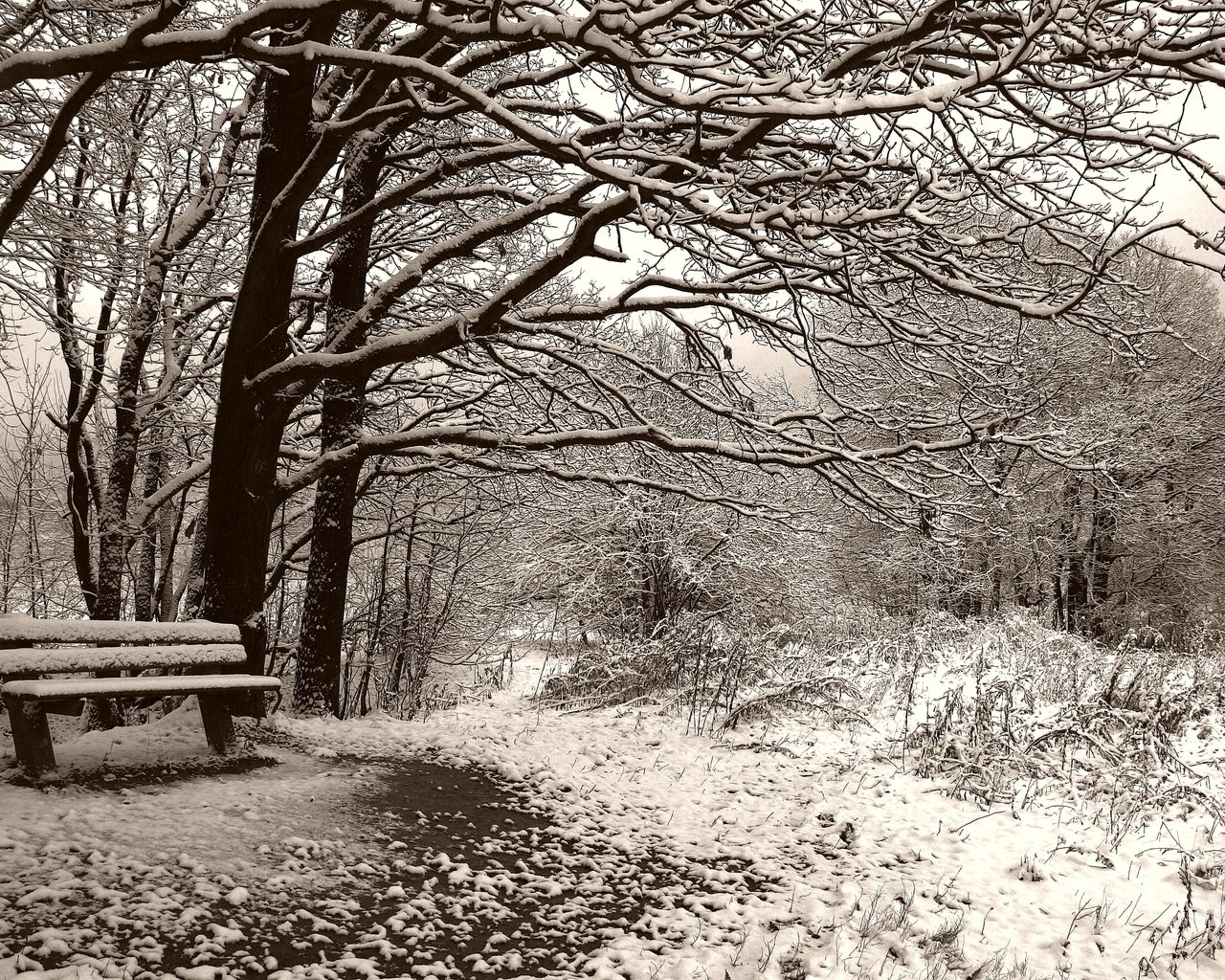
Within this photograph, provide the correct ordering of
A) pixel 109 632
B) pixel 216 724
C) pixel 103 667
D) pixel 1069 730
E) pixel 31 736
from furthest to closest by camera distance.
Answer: pixel 1069 730 → pixel 216 724 → pixel 109 632 → pixel 103 667 → pixel 31 736

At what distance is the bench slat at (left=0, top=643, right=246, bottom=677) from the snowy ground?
0.66 m

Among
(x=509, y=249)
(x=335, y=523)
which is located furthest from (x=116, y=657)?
(x=509, y=249)

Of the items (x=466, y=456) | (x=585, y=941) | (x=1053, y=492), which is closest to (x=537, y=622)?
(x=466, y=456)

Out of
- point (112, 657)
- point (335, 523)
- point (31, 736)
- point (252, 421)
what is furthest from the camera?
point (335, 523)

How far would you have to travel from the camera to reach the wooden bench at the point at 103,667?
4.39 metres

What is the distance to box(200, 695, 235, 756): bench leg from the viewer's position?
5.55 meters

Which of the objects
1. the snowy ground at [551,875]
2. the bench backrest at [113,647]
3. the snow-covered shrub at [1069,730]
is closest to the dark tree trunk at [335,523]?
the snowy ground at [551,875]

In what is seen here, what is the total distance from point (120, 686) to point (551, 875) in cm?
266

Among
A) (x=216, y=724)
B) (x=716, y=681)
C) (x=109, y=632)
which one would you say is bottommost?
(x=716, y=681)

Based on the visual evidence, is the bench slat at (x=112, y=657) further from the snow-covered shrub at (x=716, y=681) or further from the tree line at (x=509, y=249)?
the snow-covered shrub at (x=716, y=681)

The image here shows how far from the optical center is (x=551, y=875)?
4578 millimetres

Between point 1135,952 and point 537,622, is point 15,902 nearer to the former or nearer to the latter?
point 1135,952

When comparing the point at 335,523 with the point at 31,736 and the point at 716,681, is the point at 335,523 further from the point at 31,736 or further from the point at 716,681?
the point at 716,681

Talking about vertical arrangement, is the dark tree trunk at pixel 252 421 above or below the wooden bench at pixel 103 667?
above
